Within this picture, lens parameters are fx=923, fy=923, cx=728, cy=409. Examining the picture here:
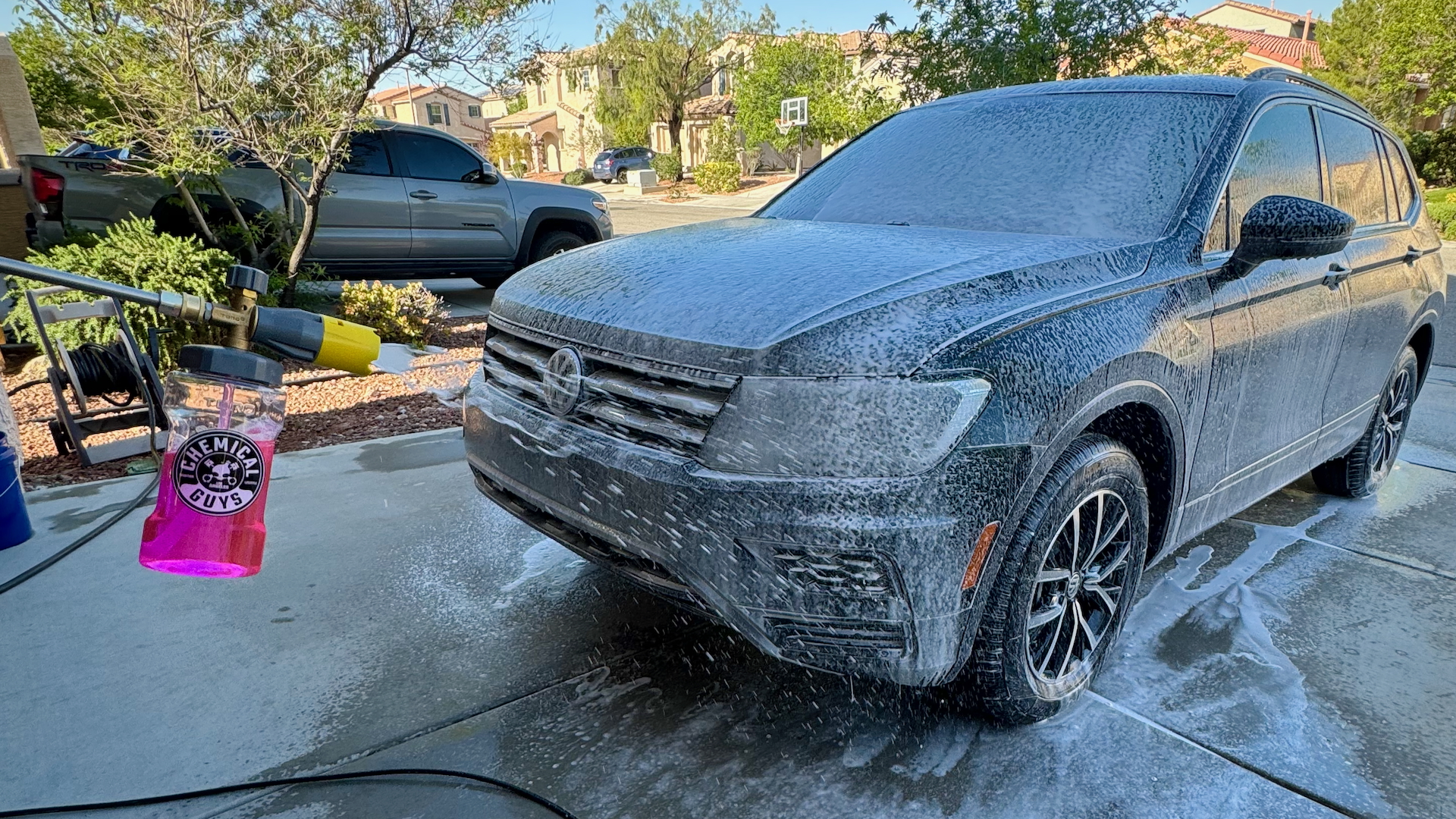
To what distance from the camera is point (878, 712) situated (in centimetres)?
255

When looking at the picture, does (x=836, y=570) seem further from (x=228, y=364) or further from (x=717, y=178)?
(x=717, y=178)

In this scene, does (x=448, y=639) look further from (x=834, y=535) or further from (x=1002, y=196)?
(x=1002, y=196)

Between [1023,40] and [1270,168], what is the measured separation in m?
6.62

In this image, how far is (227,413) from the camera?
5.45ft

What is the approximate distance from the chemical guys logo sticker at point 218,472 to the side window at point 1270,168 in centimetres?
256

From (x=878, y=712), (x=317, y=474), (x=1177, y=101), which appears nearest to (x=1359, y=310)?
(x=1177, y=101)

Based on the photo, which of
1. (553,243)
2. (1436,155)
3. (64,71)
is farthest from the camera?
(1436,155)

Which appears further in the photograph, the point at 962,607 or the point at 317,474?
the point at 317,474

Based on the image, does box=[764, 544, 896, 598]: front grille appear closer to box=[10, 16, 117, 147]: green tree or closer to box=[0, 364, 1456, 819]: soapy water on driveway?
box=[0, 364, 1456, 819]: soapy water on driveway

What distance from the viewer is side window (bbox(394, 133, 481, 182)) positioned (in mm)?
8773

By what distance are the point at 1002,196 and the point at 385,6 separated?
203 inches

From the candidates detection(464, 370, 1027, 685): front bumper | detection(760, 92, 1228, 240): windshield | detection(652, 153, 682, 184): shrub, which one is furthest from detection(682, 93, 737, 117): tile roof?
detection(464, 370, 1027, 685): front bumper

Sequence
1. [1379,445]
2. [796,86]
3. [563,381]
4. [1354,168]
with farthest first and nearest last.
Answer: [796,86] < [1379,445] < [1354,168] < [563,381]

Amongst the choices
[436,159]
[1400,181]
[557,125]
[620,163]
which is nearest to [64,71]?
[436,159]
